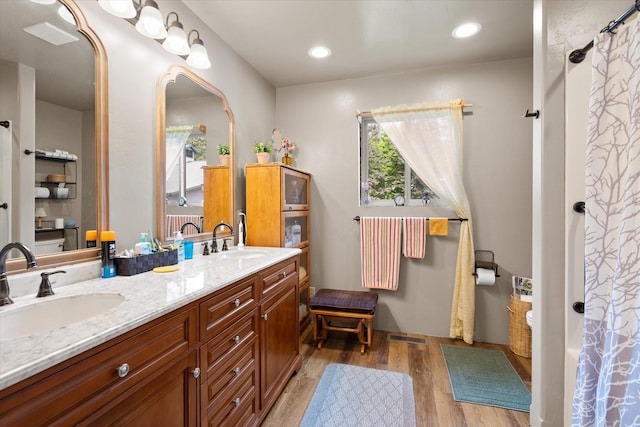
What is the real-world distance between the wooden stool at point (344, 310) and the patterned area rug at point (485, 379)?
684 mm

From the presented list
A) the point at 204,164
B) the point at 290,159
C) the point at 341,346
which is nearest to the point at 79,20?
the point at 204,164

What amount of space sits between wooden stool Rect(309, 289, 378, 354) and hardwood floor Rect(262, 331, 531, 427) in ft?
0.39

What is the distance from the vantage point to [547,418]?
1.44 metres

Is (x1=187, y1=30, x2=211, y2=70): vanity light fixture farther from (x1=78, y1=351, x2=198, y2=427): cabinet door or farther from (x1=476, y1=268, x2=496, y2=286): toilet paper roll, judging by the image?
(x1=476, y1=268, x2=496, y2=286): toilet paper roll

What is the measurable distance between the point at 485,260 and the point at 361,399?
1663 millimetres

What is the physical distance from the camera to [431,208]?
2738mm

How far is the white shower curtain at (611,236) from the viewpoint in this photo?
89cm

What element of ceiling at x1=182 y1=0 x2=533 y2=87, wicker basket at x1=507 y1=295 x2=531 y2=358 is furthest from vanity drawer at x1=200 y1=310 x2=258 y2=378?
wicker basket at x1=507 y1=295 x2=531 y2=358

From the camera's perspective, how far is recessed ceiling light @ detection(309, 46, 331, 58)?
2.38 m

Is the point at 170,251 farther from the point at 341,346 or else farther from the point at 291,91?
the point at 291,91

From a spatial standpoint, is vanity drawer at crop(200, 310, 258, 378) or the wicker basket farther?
the wicker basket

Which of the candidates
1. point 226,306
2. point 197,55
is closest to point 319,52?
point 197,55

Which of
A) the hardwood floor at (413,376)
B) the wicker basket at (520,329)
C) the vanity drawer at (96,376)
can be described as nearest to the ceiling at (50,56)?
the vanity drawer at (96,376)

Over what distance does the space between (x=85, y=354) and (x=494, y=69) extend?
3283 mm
